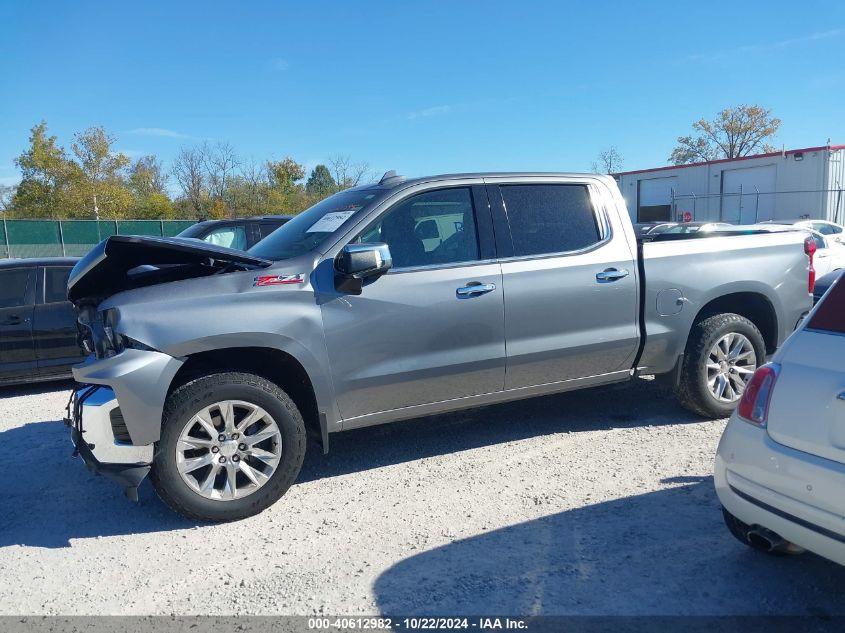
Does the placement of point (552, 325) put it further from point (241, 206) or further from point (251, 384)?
point (241, 206)

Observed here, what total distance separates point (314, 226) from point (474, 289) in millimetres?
1203

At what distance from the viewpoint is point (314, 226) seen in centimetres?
453

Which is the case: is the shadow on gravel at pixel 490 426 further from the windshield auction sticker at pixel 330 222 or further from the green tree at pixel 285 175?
the green tree at pixel 285 175

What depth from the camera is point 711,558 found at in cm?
319

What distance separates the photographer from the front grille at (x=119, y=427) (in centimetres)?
354

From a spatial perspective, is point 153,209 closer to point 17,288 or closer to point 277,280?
point 17,288

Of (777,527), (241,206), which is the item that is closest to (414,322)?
(777,527)

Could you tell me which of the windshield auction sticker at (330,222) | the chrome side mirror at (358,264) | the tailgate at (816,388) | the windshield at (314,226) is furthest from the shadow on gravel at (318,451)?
the tailgate at (816,388)

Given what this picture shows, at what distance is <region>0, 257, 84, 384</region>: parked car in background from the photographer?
686 centimetres

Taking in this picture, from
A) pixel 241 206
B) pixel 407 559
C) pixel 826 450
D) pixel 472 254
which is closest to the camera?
pixel 826 450

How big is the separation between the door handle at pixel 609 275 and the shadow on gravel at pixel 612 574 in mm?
1706

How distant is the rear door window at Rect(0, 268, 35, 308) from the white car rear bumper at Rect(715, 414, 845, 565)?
23.1 feet

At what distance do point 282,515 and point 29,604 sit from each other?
1321 millimetres

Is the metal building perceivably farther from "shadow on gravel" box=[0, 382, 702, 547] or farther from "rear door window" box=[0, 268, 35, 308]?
"rear door window" box=[0, 268, 35, 308]
